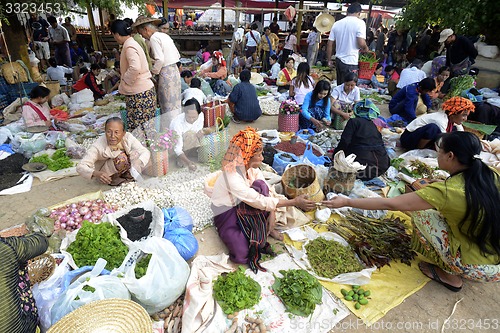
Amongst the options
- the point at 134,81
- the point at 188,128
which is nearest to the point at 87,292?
the point at 188,128

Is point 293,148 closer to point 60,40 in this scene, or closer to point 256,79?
point 256,79

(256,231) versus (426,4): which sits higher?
(426,4)

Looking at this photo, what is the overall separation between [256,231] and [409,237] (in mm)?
1509

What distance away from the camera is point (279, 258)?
2.79 meters

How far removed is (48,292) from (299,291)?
1.74 metres

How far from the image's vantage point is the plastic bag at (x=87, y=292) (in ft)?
6.11

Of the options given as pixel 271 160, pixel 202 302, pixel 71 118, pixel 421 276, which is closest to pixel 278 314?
pixel 202 302

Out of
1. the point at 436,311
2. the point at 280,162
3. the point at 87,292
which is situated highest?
the point at 87,292

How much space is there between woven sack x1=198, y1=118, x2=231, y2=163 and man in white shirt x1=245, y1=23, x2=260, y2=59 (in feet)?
23.3

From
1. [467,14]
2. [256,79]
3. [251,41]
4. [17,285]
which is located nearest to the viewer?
[17,285]

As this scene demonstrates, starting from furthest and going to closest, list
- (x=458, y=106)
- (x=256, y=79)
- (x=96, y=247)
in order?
(x=256, y=79) → (x=458, y=106) → (x=96, y=247)

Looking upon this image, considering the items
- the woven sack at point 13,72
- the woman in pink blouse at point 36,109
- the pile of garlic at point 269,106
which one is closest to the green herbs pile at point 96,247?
the woman in pink blouse at point 36,109

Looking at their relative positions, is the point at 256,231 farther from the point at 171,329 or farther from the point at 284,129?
the point at 284,129

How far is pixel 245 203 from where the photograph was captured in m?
2.69
